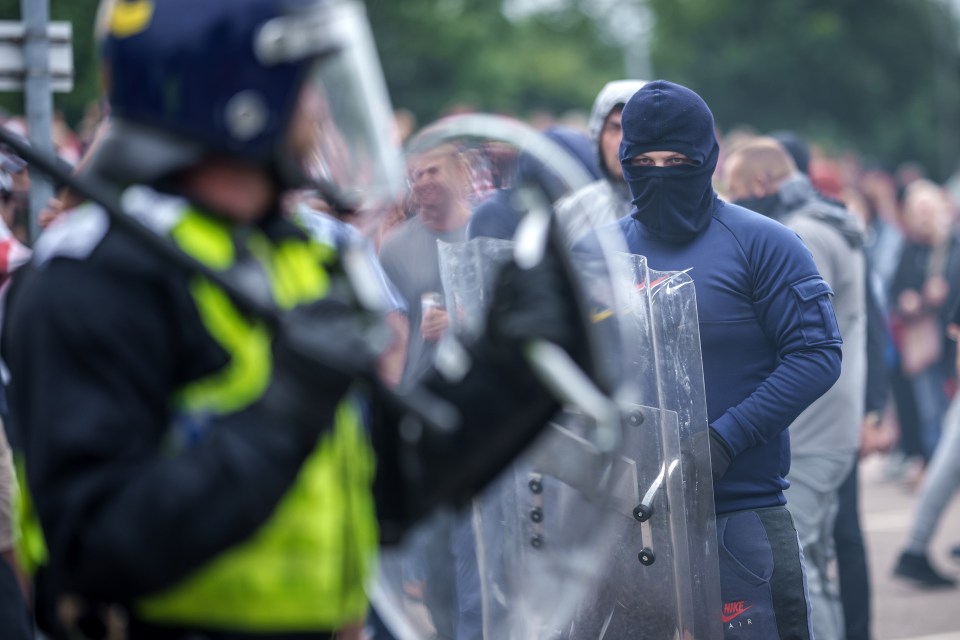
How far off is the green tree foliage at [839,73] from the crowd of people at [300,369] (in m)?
41.2

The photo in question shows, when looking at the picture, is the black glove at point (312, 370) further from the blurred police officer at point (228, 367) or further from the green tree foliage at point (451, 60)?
the green tree foliage at point (451, 60)

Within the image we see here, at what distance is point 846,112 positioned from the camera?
45.5m

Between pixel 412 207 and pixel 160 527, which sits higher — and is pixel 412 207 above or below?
above

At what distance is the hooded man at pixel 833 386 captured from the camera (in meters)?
5.08

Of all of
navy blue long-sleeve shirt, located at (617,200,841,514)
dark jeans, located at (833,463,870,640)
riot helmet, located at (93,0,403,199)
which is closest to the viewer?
riot helmet, located at (93,0,403,199)

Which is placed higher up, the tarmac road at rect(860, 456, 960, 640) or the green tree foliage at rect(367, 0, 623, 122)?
the green tree foliage at rect(367, 0, 623, 122)

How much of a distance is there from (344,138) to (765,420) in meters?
1.96

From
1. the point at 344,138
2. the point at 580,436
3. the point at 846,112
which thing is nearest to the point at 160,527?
the point at 344,138

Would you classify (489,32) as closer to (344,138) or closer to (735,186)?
(735,186)

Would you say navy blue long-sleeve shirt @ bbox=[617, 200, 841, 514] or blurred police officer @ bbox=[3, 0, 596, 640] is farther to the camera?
navy blue long-sleeve shirt @ bbox=[617, 200, 841, 514]

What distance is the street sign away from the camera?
4801 mm

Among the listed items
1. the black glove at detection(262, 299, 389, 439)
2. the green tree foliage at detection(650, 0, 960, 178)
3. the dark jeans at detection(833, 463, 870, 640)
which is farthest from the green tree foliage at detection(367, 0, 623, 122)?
the black glove at detection(262, 299, 389, 439)

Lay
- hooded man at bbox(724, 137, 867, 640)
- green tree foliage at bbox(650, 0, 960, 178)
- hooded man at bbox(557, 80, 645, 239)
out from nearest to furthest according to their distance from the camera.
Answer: hooded man at bbox(557, 80, 645, 239), hooded man at bbox(724, 137, 867, 640), green tree foliage at bbox(650, 0, 960, 178)

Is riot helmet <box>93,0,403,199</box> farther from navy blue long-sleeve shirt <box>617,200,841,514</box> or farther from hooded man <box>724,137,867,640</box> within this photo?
hooded man <box>724,137,867,640</box>
